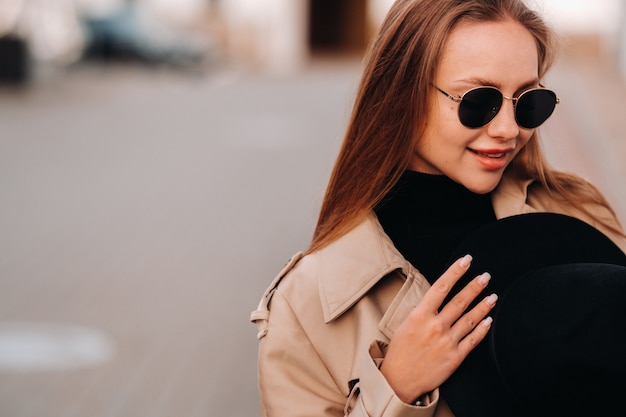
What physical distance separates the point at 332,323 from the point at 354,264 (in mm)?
124

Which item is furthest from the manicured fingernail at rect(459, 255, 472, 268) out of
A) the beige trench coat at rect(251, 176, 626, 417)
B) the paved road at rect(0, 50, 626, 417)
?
the paved road at rect(0, 50, 626, 417)

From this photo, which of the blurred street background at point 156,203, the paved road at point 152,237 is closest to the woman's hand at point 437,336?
the blurred street background at point 156,203

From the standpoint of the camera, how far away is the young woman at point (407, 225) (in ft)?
5.89

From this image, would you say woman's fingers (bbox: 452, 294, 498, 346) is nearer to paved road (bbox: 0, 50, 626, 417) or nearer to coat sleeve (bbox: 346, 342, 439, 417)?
coat sleeve (bbox: 346, 342, 439, 417)

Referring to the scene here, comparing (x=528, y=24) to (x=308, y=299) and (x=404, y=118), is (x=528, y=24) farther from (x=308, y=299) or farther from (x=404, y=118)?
(x=308, y=299)

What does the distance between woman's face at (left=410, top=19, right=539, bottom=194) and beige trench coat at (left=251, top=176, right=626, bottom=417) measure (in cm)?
22

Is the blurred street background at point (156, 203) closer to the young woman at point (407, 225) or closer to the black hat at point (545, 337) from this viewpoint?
the young woman at point (407, 225)

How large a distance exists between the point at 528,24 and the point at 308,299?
2.29 feet

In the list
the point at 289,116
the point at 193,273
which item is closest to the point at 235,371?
the point at 193,273

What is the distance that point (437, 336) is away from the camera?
5.83 ft

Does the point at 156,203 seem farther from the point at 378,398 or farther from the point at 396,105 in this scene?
the point at 378,398

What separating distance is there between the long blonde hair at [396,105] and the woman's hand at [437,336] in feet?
0.96

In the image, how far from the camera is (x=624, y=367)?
1.63 meters

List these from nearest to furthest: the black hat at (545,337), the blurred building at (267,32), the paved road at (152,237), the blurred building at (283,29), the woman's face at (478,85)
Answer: the black hat at (545,337) → the woman's face at (478,85) → the paved road at (152,237) → the blurred building at (283,29) → the blurred building at (267,32)
